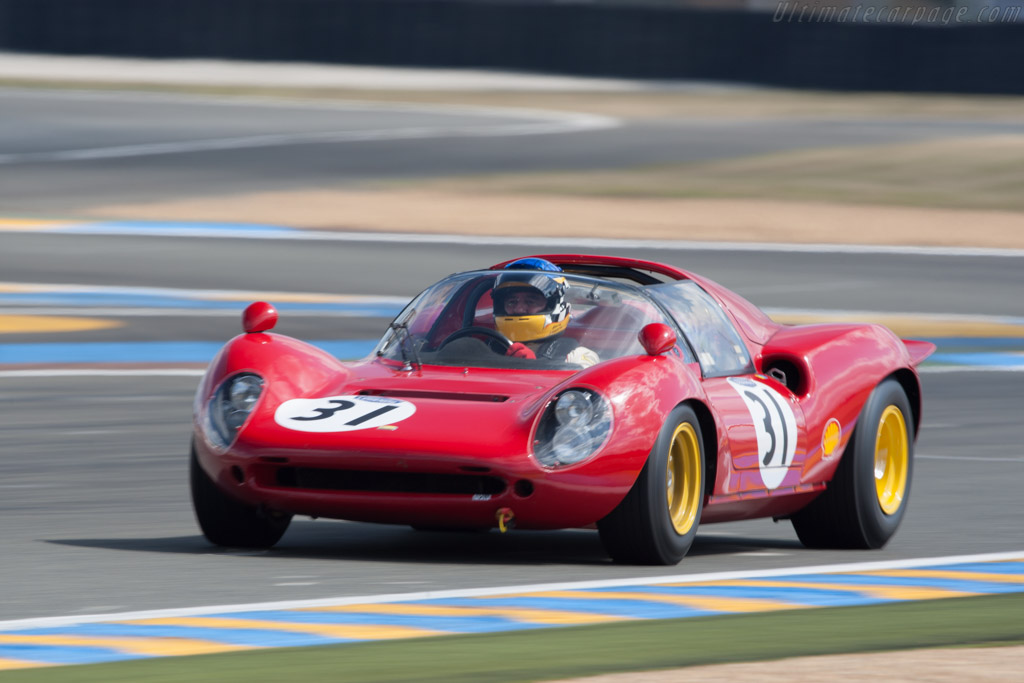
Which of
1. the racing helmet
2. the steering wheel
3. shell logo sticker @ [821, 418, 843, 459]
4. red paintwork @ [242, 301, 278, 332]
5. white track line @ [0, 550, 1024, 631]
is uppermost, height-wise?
the racing helmet

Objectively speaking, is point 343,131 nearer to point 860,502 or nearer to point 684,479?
point 860,502

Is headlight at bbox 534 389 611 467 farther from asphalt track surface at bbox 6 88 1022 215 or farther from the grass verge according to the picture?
asphalt track surface at bbox 6 88 1022 215

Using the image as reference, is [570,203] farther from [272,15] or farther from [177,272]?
[272,15]

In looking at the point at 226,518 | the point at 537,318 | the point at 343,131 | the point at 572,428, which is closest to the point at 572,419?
the point at 572,428

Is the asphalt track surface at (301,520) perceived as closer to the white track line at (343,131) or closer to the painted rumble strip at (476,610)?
the painted rumble strip at (476,610)

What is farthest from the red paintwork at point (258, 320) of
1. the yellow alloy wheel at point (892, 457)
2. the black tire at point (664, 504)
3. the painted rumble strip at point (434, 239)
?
the painted rumble strip at point (434, 239)

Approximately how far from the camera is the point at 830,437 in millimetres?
8156

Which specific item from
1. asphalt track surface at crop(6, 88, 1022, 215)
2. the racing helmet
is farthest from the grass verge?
asphalt track surface at crop(6, 88, 1022, 215)

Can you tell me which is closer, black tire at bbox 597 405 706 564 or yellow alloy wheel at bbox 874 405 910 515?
black tire at bbox 597 405 706 564

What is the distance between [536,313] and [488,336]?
204mm

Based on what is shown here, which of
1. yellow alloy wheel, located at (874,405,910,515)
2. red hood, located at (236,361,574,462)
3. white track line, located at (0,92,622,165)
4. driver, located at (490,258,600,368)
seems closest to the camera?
red hood, located at (236,361,574,462)

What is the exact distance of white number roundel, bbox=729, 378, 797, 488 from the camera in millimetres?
7801

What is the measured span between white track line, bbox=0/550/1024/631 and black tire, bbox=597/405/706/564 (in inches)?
5.5

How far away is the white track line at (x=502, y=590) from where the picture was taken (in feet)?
19.9
